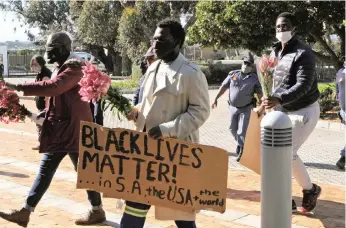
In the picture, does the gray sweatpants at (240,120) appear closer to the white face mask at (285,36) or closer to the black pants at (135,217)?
the white face mask at (285,36)

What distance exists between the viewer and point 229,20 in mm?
15367

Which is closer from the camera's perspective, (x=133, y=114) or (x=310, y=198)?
(x=133, y=114)

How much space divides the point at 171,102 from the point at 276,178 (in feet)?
2.84

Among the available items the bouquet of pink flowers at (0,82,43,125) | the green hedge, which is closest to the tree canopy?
the bouquet of pink flowers at (0,82,43,125)

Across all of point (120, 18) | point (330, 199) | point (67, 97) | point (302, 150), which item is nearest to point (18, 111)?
point (67, 97)

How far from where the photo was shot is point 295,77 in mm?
4805

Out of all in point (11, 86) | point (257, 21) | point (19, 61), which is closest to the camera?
point (11, 86)

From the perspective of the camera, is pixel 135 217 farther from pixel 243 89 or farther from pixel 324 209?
pixel 243 89

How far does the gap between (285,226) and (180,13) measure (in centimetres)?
2809

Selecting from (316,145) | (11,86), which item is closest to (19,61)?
(316,145)

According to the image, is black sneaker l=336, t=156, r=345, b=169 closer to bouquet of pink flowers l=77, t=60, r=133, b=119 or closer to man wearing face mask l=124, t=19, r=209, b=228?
man wearing face mask l=124, t=19, r=209, b=228

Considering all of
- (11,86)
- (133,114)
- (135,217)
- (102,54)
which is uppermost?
(102,54)

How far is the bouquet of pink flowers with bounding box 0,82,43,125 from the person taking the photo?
4.42 meters

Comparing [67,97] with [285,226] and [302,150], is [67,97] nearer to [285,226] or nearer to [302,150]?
[285,226]
